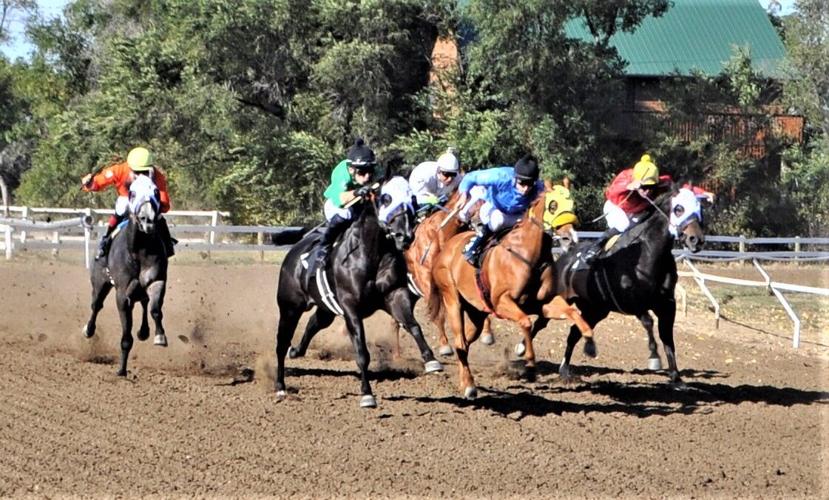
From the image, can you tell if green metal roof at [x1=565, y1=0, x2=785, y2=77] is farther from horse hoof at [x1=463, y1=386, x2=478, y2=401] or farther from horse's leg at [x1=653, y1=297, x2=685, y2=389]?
horse hoof at [x1=463, y1=386, x2=478, y2=401]

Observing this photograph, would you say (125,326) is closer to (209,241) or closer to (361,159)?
(361,159)

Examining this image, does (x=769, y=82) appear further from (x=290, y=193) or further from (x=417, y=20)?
(x=290, y=193)

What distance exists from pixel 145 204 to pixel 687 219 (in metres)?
5.63

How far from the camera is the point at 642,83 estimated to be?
37906 millimetres

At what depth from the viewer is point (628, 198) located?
13.2 meters

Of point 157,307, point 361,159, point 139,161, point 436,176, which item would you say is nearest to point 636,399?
point 436,176

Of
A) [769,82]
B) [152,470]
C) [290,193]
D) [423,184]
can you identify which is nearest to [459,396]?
[423,184]

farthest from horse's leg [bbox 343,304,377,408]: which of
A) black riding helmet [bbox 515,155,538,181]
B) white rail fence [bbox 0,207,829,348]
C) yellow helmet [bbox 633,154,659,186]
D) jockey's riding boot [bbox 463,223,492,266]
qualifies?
white rail fence [bbox 0,207,829,348]

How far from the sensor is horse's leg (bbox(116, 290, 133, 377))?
486 inches

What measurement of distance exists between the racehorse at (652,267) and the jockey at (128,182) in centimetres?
436

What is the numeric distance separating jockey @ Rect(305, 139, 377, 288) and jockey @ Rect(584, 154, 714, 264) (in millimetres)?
3295

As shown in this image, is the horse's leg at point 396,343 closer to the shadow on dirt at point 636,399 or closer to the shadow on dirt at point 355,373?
the shadow on dirt at point 355,373

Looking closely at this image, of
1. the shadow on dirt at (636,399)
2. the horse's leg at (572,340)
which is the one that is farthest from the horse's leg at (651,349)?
the horse's leg at (572,340)

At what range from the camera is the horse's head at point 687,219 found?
11.9 metres
